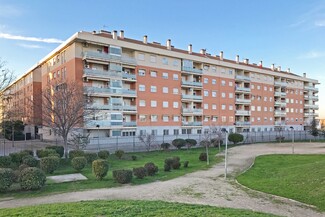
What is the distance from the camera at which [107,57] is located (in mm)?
38469

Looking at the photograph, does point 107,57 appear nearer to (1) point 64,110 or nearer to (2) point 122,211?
(1) point 64,110

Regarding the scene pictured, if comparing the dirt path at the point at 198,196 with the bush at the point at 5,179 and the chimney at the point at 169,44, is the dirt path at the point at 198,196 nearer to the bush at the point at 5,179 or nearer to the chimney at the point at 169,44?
the bush at the point at 5,179

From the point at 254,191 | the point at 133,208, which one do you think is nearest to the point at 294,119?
the point at 254,191

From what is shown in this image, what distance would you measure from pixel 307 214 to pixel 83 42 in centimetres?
3470

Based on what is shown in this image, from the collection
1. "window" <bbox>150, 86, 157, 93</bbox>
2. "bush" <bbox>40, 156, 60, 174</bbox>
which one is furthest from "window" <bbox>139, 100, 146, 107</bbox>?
"bush" <bbox>40, 156, 60, 174</bbox>

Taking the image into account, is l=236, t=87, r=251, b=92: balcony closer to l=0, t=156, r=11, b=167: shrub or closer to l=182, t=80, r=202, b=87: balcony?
l=182, t=80, r=202, b=87: balcony

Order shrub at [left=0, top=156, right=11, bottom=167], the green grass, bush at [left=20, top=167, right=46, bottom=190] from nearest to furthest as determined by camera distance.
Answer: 1. the green grass
2. bush at [left=20, top=167, right=46, bottom=190]
3. shrub at [left=0, top=156, right=11, bottom=167]

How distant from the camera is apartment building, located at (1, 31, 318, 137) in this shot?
37812mm

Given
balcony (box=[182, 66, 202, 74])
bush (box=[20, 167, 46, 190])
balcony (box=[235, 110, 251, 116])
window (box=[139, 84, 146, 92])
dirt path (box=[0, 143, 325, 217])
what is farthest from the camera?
balcony (box=[235, 110, 251, 116])

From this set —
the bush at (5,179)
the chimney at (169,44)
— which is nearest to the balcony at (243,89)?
the chimney at (169,44)

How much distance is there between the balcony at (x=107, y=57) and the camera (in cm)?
3675

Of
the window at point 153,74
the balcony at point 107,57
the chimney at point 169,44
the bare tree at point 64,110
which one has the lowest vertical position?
the bare tree at point 64,110

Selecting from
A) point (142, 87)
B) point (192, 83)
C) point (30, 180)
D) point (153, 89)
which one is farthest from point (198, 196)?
point (192, 83)

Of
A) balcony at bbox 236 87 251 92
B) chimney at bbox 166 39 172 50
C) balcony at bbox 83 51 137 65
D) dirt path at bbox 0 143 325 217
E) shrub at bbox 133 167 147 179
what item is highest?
chimney at bbox 166 39 172 50
